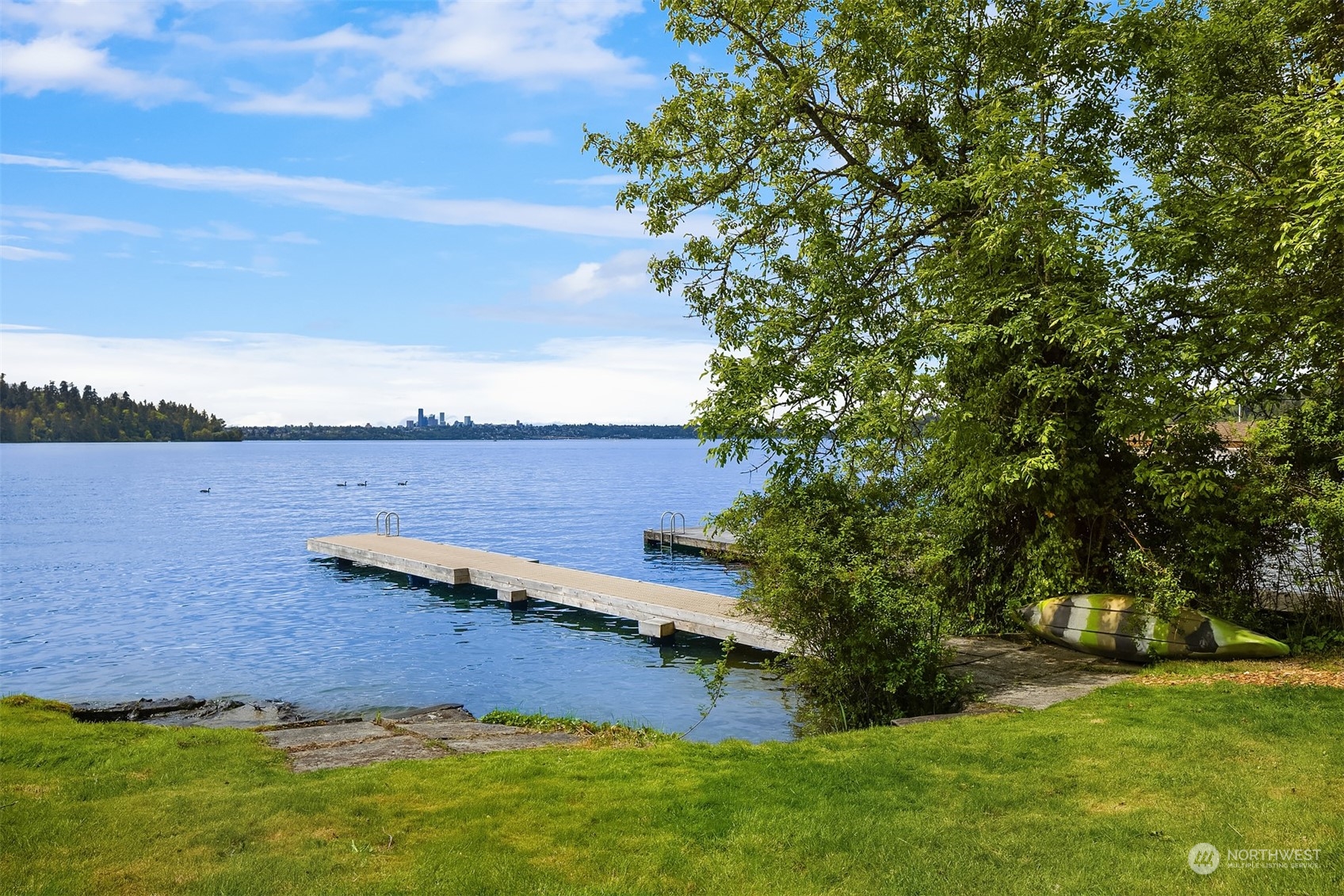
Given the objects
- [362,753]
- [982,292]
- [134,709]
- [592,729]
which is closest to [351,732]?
[362,753]

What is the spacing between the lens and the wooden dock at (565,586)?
1727 centimetres

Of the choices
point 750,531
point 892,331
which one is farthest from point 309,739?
point 892,331

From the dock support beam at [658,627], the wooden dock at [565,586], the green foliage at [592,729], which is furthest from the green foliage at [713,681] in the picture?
the dock support beam at [658,627]

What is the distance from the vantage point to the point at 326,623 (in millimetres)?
21359

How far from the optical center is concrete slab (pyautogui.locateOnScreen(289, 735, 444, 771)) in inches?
290

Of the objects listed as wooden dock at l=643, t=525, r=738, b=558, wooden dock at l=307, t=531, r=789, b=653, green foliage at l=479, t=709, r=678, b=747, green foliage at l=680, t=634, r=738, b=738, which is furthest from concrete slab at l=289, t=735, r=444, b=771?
wooden dock at l=643, t=525, r=738, b=558

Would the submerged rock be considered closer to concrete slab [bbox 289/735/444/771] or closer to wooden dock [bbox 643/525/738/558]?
concrete slab [bbox 289/735/444/771]

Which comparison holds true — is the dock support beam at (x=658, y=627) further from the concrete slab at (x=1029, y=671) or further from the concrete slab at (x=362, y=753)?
the concrete slab at (x=362, y=753)

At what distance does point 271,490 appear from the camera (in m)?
70.6

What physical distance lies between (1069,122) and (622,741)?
1065 cm

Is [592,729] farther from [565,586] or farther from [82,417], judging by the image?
[82,417]

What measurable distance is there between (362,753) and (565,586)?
45.0 ft

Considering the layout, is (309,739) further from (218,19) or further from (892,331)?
(218,19)

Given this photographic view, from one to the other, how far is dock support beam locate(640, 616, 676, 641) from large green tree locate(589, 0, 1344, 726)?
7187mm
